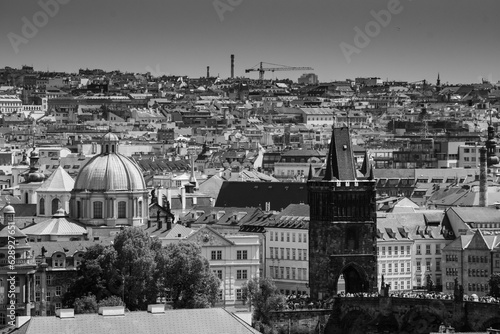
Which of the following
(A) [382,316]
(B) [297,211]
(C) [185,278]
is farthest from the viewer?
(B) [297,211]

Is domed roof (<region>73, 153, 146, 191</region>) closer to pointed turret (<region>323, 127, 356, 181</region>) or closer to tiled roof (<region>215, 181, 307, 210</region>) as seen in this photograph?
pointed turret (<region>323, 127, 356, 181</region>)

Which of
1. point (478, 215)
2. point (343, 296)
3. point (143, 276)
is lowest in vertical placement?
point (343, 296)

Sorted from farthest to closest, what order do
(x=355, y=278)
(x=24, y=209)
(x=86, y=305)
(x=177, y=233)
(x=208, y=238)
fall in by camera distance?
1. (x=24, y=209)
2. (x=177, y=233)
3. (x=208, y=238)
4. (x=355, y=278)
5. (x=86, y=305)

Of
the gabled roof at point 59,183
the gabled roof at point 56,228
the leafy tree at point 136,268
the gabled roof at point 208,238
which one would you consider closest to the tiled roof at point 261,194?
the gabled roof at point 59,183

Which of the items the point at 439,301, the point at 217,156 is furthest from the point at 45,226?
the point at 217,156

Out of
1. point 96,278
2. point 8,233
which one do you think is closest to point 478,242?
point 96,278

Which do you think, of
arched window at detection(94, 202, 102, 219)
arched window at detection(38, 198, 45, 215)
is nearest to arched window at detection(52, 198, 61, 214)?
arched window at detection(38, 198, 45, 215)

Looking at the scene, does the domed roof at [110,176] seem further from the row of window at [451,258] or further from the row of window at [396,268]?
the row of window at [451,258]

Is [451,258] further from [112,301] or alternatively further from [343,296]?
[112,301]
